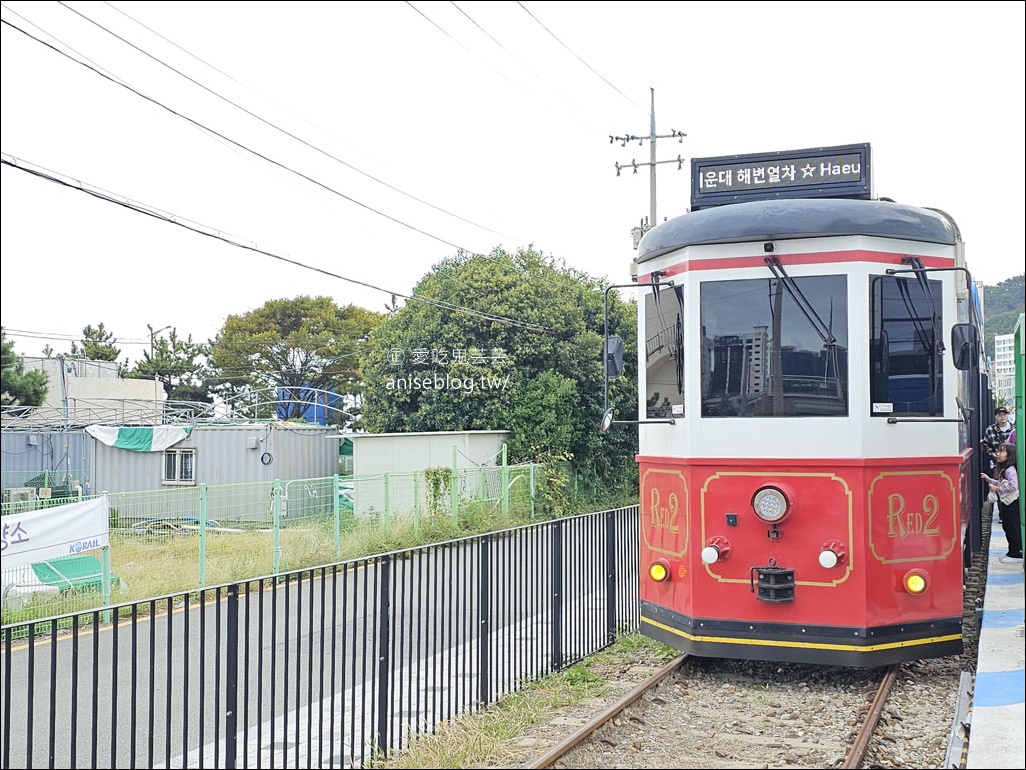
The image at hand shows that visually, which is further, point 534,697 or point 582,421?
point 582,421

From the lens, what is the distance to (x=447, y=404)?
23.9 m

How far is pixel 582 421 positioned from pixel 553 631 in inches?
665

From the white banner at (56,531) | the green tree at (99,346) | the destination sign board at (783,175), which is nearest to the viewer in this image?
the destination sign board at (783,175)

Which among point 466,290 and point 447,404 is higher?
point 466,290

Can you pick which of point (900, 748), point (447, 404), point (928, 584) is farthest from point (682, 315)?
point (447, 404)

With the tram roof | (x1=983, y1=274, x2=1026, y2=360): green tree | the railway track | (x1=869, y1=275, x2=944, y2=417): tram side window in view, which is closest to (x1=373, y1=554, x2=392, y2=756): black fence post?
the railway track

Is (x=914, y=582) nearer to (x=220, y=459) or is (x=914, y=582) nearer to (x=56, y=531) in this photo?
(x=56, y=531)

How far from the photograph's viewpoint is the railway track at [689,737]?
19.2ft

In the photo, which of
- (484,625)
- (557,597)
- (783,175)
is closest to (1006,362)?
(783,175)

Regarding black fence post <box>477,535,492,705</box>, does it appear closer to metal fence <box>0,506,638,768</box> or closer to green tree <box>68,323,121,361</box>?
metal fence <box>0,506,638,768</box>

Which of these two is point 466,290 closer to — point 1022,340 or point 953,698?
point 953,698

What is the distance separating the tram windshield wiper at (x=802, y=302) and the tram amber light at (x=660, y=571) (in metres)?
2.15

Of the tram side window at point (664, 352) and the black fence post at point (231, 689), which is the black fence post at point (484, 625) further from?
the black fence post at point (231, 689)

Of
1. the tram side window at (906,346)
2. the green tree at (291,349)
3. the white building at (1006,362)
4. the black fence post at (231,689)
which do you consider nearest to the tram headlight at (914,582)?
the tram side window at (906,346)
